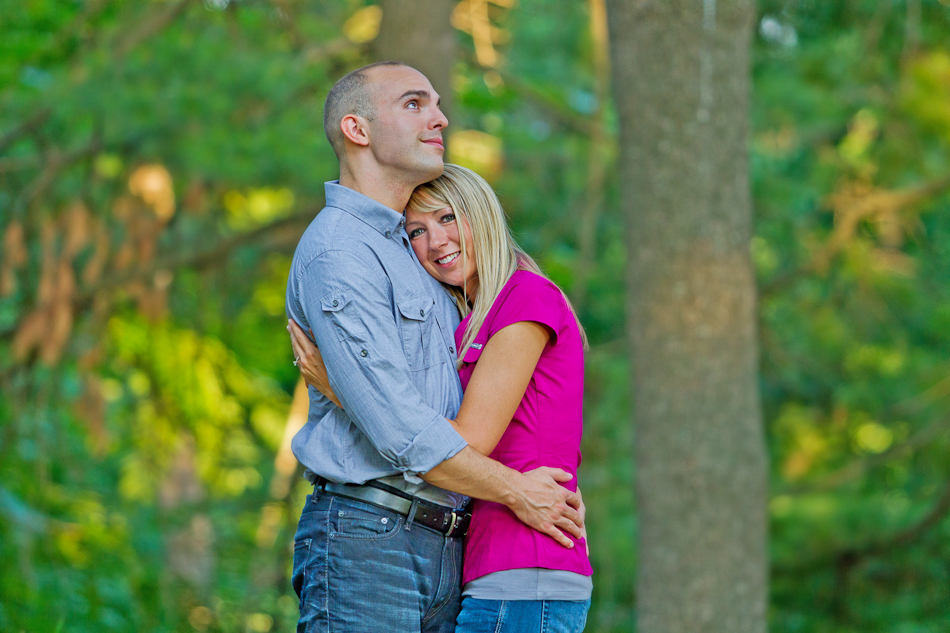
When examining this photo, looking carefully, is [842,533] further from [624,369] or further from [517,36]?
[517,36]

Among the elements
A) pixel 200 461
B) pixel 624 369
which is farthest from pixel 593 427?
pixel 200 461

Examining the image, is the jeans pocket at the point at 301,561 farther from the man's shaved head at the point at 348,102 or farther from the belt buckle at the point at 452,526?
the man's shaved head at the point at 348,102

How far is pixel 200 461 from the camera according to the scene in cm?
866

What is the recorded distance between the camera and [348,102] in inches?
96.6

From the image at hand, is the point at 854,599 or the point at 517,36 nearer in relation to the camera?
the point at 854,599

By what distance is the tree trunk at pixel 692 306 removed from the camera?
4520 millimetres

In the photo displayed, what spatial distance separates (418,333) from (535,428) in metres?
0.35

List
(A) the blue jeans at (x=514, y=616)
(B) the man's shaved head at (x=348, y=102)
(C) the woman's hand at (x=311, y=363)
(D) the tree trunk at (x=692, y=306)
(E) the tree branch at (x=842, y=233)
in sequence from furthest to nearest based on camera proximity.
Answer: (E) the tree branch at (x=842, y=233) < (D) the tree trunk at (x=692, y=306) < (B) the man's shaved head at (x=348, y=102) < (C) the woman's hand at (x=311, y=363) < (A) the blue jeans at (x=514, y=616)

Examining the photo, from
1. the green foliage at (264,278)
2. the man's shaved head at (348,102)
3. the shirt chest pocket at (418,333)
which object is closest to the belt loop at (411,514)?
the shirt chest pocket at (418,333)

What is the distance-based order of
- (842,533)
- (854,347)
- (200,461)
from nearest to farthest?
(200,461)
(842,533)
(854,347)

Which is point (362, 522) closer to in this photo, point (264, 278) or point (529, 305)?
point (529, 305)

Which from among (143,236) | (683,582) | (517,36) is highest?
(517,36)

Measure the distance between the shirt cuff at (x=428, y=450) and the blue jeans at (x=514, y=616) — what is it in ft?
1.22

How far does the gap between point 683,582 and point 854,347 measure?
6255 millimetres
